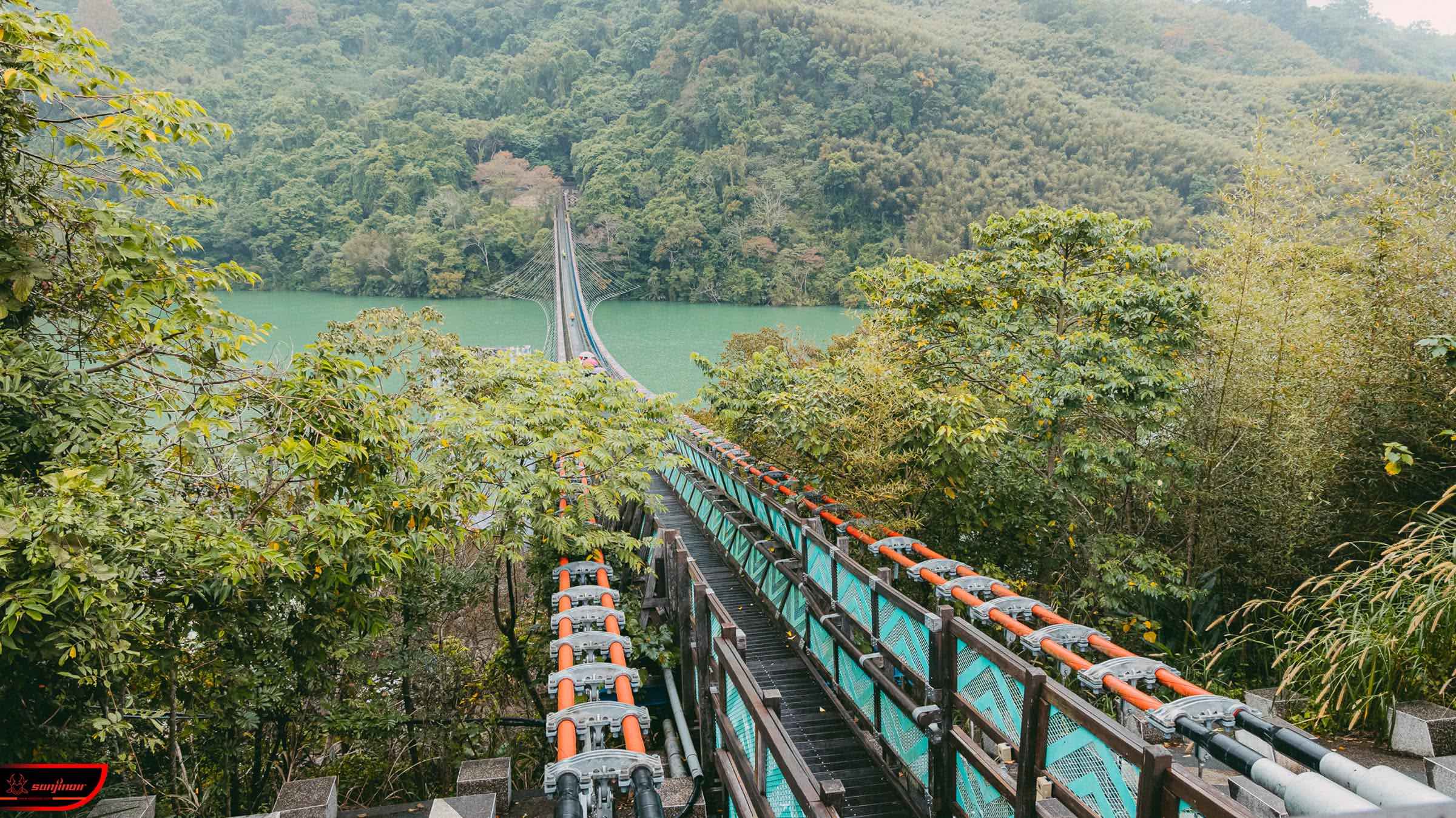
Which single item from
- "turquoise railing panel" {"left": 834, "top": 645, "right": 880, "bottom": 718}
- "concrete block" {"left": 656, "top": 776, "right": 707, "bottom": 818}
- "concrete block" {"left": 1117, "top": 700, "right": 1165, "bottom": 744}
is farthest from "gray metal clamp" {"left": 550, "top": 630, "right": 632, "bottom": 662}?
"concrete block" {"left": 1117, "top": 700, "right": 1165, "bottom": 744}

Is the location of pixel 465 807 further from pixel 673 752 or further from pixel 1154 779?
pixel 1154 779

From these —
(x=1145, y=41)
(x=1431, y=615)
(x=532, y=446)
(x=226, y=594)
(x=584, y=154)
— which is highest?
(x=1145, y=41)

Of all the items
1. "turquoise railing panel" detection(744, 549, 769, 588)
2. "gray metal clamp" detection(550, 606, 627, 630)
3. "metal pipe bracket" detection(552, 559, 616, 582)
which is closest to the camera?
"gray metal clamp" detection(550, 606, 627, 630)

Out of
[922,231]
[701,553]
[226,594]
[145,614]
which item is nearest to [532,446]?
[226,594]

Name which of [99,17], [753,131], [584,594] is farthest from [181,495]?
[99,17]

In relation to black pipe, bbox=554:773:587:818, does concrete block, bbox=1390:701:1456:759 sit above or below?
below

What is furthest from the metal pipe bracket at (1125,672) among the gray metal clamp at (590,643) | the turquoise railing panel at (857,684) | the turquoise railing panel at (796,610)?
the turquoise railing panel at (796,610)

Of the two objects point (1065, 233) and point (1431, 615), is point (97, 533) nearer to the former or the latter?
point (1431, 615)

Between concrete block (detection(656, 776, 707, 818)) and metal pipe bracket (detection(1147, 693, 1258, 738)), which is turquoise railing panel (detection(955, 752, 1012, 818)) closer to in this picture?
metal pipe bracket (detection(1147, 693, 1258, 738))
